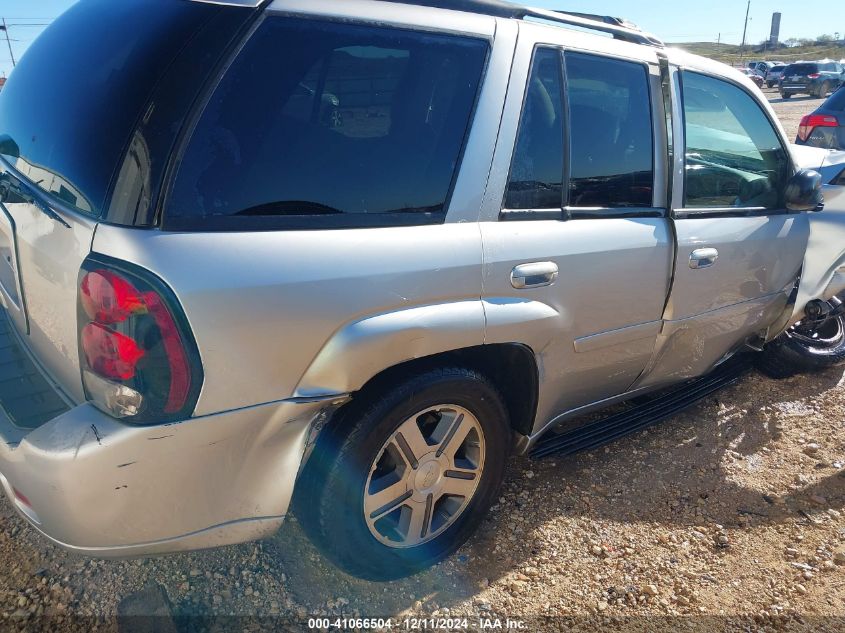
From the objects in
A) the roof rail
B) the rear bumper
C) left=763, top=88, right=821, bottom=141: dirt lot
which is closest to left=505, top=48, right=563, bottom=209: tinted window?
the roof rail

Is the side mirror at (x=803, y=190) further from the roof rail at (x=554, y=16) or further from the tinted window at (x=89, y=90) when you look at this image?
the tinted window at (x=89, y=90)

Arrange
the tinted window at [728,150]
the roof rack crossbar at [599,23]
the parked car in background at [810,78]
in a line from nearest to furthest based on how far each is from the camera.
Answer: the roof rack crossbar at [599,23]
the tinted window at [728,150]
the parked car in background at [810,78]

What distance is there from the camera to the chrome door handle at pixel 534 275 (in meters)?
2.18

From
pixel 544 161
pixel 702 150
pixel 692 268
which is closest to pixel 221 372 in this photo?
pixel 544 161

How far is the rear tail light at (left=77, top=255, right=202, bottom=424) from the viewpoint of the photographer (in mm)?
1575

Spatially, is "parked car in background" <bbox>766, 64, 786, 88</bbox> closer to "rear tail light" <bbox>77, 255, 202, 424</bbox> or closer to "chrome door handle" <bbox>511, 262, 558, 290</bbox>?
"chrome door handle" <bbox>511, 262, 558, 290</bbox>

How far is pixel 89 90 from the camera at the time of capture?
186 cm

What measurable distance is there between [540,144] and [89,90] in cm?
144

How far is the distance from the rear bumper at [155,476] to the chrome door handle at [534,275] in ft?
2.46

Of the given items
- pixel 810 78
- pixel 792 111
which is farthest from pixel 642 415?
pixel 810 78

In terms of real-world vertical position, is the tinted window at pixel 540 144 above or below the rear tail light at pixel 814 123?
above

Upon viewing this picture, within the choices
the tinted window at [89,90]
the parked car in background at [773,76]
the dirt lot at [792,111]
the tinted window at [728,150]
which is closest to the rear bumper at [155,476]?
the tinted window at [89,90]

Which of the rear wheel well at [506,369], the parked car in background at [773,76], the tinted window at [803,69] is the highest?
the rear wheel well at [506,369]

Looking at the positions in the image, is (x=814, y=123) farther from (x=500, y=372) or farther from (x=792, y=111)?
(x=792, y=111)
